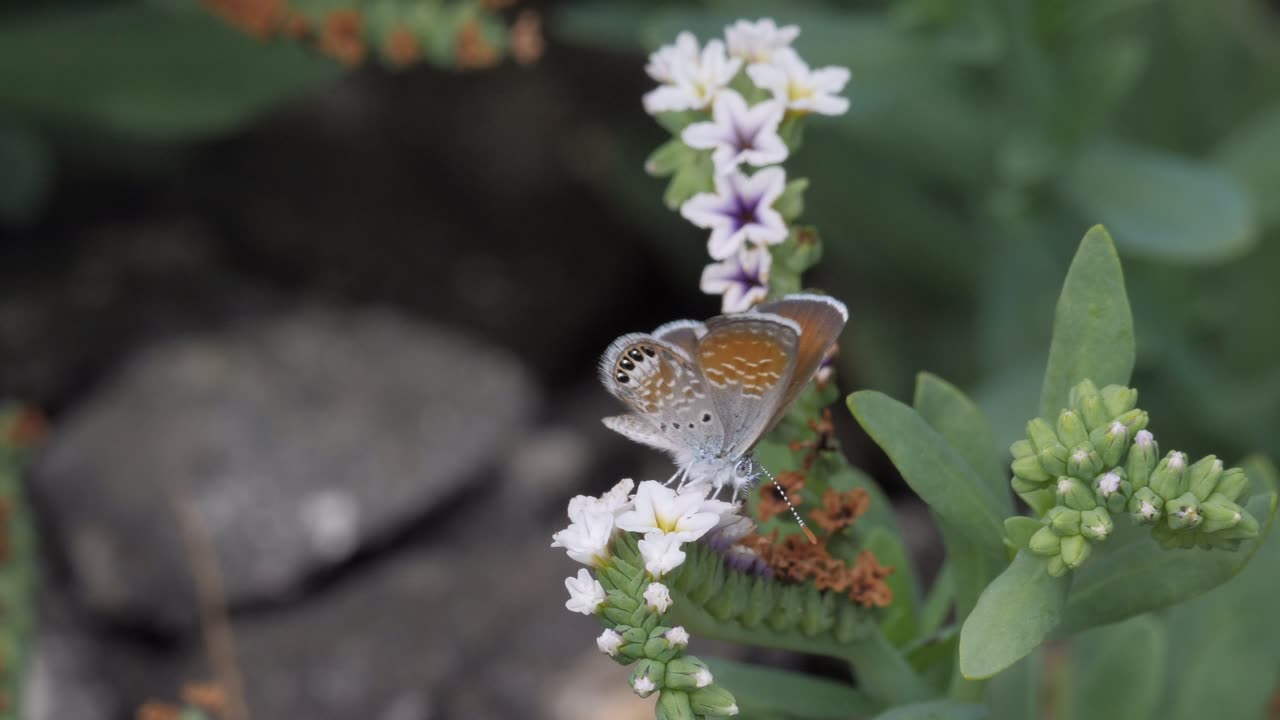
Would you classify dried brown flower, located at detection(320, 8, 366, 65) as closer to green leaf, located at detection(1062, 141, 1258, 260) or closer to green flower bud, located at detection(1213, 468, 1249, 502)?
green leaf, located at detection(1062, 141, 1258, 260)

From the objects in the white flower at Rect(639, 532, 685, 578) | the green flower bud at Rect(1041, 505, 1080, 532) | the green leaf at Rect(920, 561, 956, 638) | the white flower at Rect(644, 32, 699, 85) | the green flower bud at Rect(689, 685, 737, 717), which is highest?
the white flower at Rect(644, 32, 699, 85)

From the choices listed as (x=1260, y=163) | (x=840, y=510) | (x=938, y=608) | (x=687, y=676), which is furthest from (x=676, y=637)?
(x=1260, y=163)

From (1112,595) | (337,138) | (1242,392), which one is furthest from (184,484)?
(1242,392)

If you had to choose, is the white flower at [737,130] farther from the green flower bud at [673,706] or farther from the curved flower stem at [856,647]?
the green flower bud at [673,706]

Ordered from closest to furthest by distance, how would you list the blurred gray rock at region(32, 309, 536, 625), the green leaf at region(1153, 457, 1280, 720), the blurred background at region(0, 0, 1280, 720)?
the green leaf at region(1153, 457, 1280, 720), the blurred background at region(0, 0, 1280, 720), the blurred gray rock at region(32, 309, 536, 625)

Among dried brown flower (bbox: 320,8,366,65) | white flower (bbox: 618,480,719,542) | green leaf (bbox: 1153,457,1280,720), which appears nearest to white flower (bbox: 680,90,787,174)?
white flower (bbox: 618,480,719,542)
